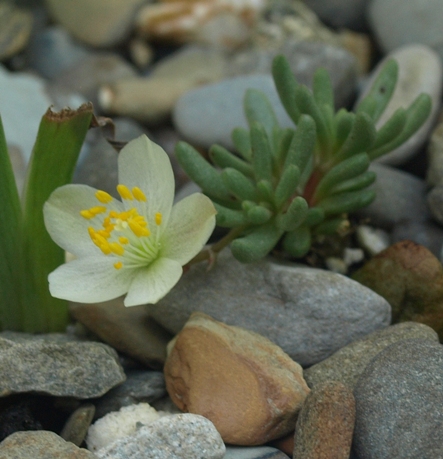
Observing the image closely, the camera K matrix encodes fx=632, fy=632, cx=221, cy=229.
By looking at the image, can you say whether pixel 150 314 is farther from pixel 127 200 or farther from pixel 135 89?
pixel 135 89

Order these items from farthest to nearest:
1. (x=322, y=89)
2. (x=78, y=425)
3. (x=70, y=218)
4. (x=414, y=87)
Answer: (x=414, y=87) < (x=322, y=89) < (x=70, y=218) < (x=78, y=425)

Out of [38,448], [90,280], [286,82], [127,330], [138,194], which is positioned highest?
[286,82]

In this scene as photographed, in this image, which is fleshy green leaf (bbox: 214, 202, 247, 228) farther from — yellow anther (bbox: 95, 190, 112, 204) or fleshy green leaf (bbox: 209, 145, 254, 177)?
yellow anther (bbox: 95, 190, 112, 204)

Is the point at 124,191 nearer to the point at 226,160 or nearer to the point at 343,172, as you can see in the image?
the point at 226,160

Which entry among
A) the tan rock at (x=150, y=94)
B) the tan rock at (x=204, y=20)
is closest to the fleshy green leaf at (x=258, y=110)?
the tan rock at (x=150, y=94)

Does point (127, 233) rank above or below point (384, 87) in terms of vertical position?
below

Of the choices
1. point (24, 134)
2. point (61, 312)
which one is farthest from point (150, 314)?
point (24, 134)

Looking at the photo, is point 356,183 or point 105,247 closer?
point 105,247

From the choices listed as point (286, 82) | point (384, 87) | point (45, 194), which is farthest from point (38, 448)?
point (384, 87)
